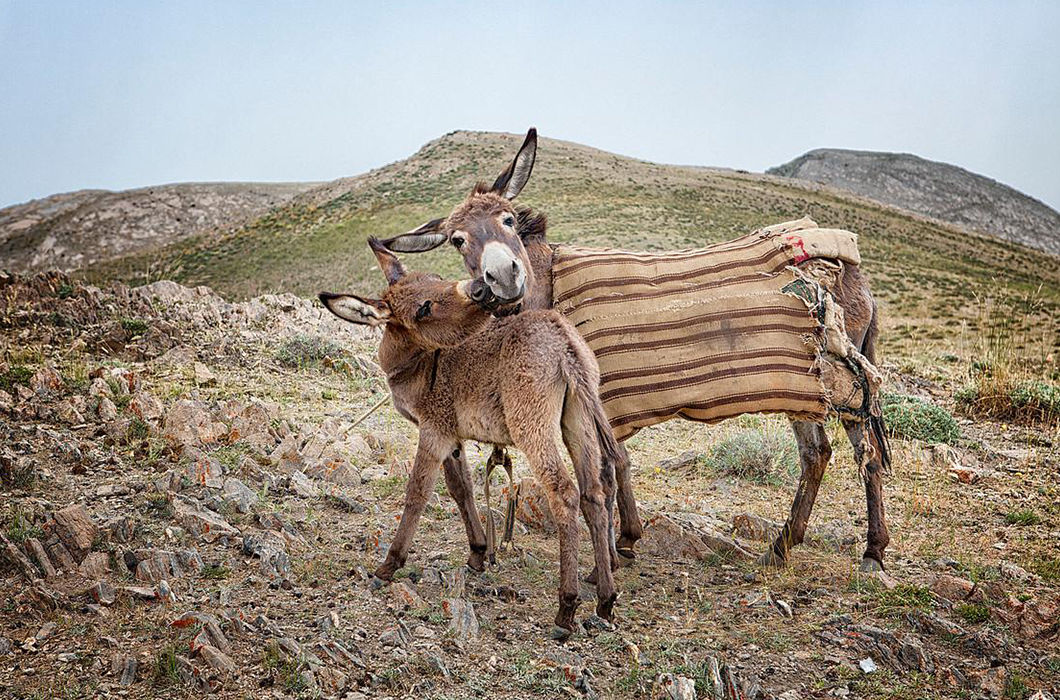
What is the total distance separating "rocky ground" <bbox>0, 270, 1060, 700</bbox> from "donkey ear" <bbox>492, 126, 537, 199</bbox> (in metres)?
2.51

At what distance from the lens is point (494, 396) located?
187 inches

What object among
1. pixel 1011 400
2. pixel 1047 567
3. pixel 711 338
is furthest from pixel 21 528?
pixel 1011 400

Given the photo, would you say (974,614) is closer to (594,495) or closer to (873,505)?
(873,505)

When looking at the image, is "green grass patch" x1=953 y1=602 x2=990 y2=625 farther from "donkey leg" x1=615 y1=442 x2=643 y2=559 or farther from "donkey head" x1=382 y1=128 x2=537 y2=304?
"donkey head" x1=382 y1=128 x2=537 y2=304

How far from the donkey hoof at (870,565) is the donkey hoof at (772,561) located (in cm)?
55

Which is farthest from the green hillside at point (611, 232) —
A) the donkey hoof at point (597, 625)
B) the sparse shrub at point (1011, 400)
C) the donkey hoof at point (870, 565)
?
the donkey hoof at point (597, 625)

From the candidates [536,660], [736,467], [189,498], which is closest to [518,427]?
[536,660]

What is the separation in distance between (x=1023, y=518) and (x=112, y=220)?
54.0m

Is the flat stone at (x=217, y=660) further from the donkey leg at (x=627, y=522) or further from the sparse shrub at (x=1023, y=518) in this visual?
the sparse shrub at (x=1023, y=518)

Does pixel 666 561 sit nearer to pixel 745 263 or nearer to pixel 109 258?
pixel 745 263

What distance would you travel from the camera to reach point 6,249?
145 ft

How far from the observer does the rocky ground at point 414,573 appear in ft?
12.6

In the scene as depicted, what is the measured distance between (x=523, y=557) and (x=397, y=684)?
1881 millimetres

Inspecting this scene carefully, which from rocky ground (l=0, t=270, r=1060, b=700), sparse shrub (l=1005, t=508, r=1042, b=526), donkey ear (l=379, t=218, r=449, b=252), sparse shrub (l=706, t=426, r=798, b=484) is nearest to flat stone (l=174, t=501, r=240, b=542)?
rocky ground (l=0, t=270, r=1060, b=700)
